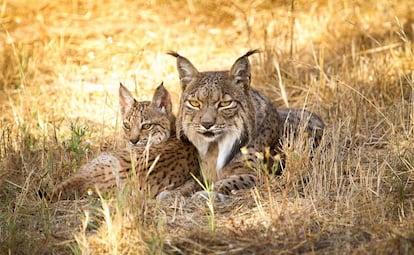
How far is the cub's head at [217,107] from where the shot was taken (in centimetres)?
712

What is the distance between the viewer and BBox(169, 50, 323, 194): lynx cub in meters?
7.12

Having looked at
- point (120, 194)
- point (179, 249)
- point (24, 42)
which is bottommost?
point (179, 249)

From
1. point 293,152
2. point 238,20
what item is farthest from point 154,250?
point 238,20

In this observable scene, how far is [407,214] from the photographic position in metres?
5.84

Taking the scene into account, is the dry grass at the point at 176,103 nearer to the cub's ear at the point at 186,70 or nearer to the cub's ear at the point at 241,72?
the cub's ear at the point at 241,72

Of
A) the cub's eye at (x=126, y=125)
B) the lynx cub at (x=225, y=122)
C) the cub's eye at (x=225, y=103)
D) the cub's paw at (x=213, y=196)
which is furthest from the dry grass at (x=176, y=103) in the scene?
the cub's eye at (x=225, y=103)

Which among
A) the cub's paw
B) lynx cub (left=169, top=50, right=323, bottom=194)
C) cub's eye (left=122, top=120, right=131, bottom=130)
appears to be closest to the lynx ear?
cub's eye (left=122, top=120, right=131, bottom=130)

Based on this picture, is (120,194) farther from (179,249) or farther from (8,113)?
(8,113)

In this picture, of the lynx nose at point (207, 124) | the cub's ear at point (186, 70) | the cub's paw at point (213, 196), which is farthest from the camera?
the cub's ear at point (186, 70)

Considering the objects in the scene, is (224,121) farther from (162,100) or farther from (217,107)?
(162,100)

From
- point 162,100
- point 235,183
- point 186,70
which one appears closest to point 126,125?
point 162,100

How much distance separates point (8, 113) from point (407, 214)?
5.00 meters

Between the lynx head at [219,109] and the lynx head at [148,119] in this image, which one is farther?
the lynx head at [148,119]

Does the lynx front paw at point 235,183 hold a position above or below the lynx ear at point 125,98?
below
